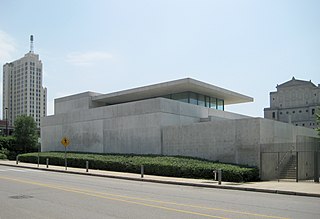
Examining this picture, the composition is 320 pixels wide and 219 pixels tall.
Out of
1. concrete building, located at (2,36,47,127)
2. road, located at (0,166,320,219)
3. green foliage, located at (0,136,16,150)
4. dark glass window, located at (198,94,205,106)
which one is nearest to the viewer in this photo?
road, located at (0,166,320,219)

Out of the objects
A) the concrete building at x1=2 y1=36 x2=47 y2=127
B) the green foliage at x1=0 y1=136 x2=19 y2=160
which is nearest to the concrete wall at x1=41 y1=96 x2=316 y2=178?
the green foliage at x1=0 y1=136 x2=19 y2=160

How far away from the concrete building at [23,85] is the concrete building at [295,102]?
64.5m

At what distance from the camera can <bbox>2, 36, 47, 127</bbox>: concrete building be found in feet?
323

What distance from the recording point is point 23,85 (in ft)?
325

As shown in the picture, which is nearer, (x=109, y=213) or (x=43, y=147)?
(x=109, y=213)

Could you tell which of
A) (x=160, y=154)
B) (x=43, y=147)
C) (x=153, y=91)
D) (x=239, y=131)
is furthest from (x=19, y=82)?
(x=239, y=131)

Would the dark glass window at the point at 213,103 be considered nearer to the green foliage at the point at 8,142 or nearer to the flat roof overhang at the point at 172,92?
the flat roof overhang at the point at 172,92

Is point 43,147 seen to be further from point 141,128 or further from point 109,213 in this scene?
point 109,213

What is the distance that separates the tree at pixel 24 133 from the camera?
197ft

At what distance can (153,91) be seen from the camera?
38938 mm

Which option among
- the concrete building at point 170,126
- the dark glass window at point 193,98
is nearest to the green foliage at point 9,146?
the concrete building at point 170,126

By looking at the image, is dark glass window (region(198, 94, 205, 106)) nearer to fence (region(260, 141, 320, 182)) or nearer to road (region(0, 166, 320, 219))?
fence (region(260, 141, 320, 182))

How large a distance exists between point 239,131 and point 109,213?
18510 millimetres

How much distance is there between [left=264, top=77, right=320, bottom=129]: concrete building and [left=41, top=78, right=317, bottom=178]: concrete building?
6077cm
